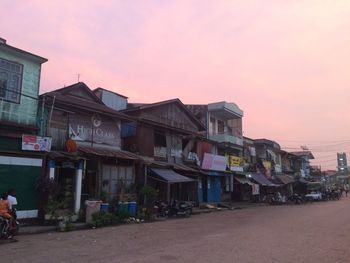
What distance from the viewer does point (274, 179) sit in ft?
167

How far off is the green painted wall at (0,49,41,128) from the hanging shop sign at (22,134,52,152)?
770mm

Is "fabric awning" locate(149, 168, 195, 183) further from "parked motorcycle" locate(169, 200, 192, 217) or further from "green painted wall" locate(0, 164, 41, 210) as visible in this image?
"green painted wall" locate(0, 164, 41, 210)

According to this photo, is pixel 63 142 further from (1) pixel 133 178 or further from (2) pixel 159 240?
(2) pixel 159 240

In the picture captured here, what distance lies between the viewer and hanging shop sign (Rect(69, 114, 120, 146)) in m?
21.6

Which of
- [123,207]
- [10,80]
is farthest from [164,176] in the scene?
[10,80]

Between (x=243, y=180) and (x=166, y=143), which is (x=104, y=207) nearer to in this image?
(x=166, y=143)

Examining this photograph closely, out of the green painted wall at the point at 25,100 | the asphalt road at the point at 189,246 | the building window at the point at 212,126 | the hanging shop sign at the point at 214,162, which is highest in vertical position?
the building window at the point at 212,126

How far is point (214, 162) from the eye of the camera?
35.2 meters

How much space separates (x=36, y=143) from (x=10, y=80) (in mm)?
3045

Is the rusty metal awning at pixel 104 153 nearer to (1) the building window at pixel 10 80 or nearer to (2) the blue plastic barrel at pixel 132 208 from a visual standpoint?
(2) the blue plastic barrel at pixel 132 208

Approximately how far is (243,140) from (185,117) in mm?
13929

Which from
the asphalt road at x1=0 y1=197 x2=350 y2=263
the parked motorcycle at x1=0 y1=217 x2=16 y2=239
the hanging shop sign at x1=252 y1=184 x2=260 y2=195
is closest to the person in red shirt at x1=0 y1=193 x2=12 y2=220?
the parked motorcycle at x1=0 y1=217 x2=16 y2=239

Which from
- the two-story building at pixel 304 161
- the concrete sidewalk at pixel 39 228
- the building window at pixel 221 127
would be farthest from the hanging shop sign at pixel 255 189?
the two-story building at pixel 304 161

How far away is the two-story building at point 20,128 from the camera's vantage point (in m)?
16.9
